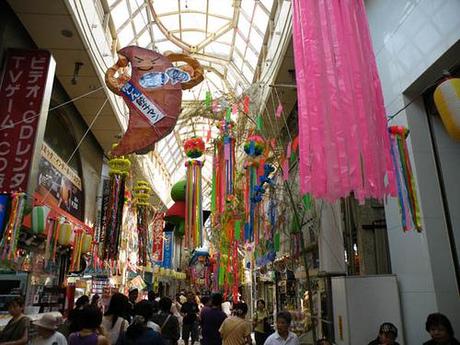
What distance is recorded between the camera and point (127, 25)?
9.18 m

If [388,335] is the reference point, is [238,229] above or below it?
above

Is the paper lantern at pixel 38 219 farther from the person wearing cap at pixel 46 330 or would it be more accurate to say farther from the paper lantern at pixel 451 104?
the paper lantern at pixel 451 104

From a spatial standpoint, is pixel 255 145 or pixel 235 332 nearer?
pixel 235 332

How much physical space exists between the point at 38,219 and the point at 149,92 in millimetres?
2832

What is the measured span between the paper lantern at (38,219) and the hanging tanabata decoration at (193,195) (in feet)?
13.1

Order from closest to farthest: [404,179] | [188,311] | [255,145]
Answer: [404,179]
[255,145]
[188,311]

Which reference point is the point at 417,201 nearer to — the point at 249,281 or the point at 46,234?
the point at 46,234

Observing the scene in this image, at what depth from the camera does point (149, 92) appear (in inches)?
185

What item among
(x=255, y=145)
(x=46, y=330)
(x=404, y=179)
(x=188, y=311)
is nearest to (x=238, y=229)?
(x=188, y=311)

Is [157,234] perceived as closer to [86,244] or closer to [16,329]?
[86,244]

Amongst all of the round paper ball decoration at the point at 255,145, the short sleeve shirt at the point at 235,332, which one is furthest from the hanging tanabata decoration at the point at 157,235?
the short sleeve shirt at the point at 235,332

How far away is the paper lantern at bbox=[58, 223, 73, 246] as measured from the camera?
6738mm

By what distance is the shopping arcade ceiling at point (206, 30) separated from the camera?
8977mm

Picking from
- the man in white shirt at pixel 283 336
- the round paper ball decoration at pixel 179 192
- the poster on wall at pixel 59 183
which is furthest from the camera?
the round paper ball decoration at pixel 179 192
